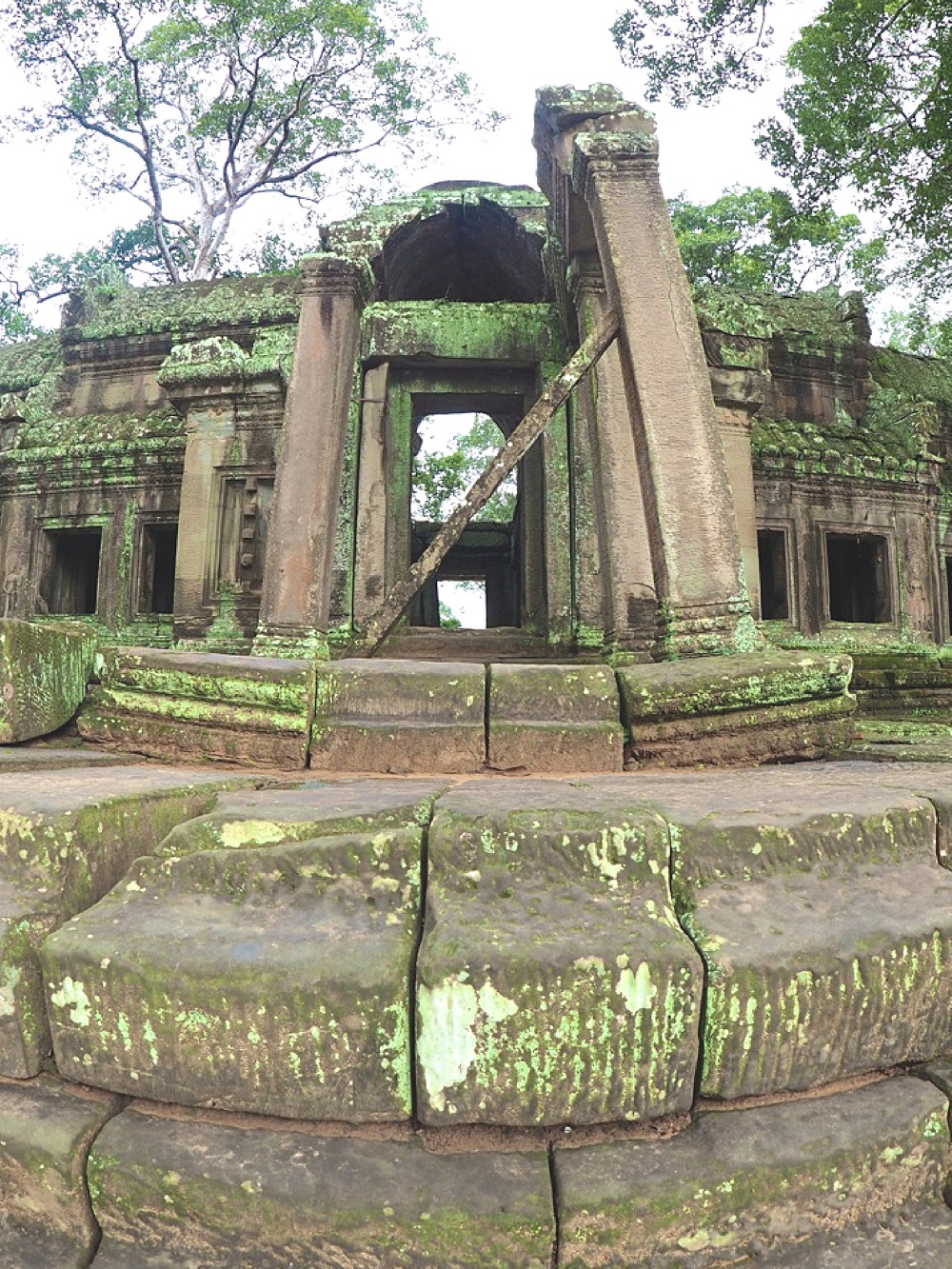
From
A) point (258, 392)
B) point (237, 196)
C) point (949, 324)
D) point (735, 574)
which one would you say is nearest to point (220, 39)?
point (237, 196)

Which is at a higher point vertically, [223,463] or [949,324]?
[949,324]

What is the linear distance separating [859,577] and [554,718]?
27.1 feet

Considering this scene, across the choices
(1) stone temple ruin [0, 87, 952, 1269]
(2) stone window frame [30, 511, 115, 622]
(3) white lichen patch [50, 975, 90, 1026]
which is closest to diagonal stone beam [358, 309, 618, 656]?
(1) stone temple ruin [0, 87, 952, 1269]

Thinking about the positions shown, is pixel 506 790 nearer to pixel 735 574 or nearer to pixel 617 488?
pixel 735 574

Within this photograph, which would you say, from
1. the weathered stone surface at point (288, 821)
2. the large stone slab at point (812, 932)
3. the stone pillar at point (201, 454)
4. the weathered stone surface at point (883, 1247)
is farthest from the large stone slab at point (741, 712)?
the stone pillar at point (201, 454)

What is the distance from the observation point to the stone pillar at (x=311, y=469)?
4133 mm

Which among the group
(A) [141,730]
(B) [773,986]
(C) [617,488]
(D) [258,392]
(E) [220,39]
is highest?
(E) [220,39]

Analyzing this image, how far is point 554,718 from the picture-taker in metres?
2.76

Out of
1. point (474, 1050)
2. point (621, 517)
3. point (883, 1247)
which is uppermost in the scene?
point (621, 517)

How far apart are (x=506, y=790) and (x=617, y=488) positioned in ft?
9.67

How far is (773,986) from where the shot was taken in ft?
4.56

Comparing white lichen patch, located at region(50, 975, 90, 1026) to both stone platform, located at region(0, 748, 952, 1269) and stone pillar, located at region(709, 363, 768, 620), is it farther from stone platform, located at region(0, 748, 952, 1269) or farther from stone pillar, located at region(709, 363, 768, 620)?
stone pillar, located at region(709, 363, 768, 620)

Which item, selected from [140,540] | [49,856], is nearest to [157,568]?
[140,540]

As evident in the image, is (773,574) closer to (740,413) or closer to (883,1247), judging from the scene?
(740,413)
